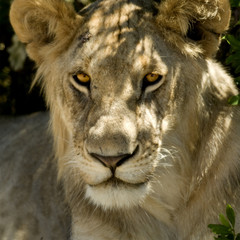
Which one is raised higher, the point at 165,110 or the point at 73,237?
the point at 165,110

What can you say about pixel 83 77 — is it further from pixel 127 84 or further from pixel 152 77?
pixel 152 77

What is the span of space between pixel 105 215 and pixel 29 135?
1.85 metres

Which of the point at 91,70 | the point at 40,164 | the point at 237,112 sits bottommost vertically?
the point at 40,164

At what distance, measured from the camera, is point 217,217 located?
3.94 m

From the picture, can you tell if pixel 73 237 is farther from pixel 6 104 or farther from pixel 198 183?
pixel 6 104

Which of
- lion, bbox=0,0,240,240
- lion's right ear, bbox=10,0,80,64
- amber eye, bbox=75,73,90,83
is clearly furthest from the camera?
lion's right ear, bbox=10,0,80,64

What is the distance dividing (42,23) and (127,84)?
877 millimetres

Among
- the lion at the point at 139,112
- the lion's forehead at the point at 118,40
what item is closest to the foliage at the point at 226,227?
the lion at the point at 139,112

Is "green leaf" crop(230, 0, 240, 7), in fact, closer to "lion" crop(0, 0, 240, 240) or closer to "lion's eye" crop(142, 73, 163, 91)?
"lion" crop(0, 0, 240, 240)

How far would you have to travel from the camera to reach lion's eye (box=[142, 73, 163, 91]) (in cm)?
362

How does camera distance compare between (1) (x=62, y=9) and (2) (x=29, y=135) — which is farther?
(2) (x=29, y=135)

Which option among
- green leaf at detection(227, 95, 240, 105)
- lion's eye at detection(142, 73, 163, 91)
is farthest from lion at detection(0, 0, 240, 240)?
green leaf at detection(227, 95, 240, 105)

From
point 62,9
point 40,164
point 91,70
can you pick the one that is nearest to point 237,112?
point 91,70

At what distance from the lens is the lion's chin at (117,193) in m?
3.41
